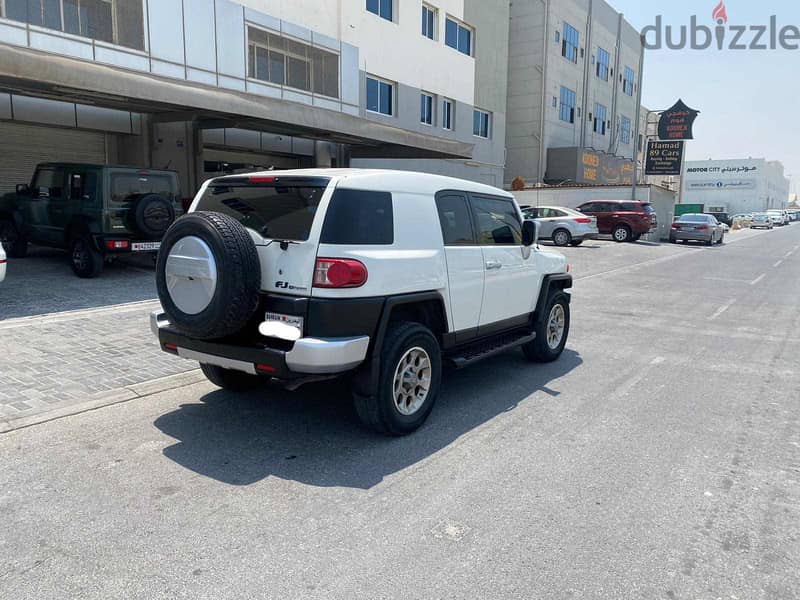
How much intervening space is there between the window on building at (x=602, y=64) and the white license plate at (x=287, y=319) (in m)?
50.8

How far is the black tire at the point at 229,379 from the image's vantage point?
221 inches

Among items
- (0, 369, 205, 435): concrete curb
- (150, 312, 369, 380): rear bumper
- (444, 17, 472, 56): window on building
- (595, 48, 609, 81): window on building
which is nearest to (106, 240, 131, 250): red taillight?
(0, 369, 205, 435): concrete curb

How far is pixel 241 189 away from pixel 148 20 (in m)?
13.8

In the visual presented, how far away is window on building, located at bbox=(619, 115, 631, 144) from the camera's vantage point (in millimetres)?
55850

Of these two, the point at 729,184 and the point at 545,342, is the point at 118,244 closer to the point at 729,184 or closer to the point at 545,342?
the point at 545,342

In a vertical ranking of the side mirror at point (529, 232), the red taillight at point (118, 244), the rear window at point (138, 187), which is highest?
the rear window at point (138, 187)

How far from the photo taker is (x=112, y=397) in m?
5.46

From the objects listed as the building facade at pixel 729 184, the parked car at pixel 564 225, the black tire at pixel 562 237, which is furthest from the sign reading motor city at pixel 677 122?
the building facade at pixel 729 184

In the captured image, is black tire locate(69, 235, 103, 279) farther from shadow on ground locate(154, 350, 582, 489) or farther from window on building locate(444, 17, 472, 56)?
window on building locate(444, 17, 472, 56)

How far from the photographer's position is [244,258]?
4.24 m

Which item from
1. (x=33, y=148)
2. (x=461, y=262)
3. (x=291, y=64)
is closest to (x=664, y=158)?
(x=291, y=64)

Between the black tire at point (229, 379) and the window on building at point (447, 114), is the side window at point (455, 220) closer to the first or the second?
the black tire at point (229, 379)

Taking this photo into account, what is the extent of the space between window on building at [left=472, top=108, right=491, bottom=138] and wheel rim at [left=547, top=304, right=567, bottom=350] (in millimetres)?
26235

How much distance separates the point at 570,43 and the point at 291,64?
30.8 meters
